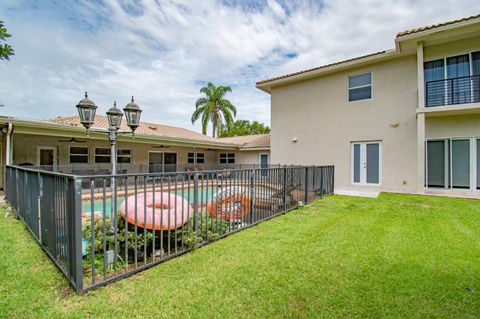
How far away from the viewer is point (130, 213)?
12.4 feet

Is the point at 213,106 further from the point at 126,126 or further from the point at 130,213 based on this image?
the point at 130,213

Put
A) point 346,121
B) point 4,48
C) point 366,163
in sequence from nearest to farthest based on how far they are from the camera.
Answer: point 4,48, point 366,163, point 346,121

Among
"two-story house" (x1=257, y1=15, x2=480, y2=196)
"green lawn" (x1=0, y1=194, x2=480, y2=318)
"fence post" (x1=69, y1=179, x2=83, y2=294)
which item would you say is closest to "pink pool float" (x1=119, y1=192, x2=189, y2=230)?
"green lawn" (x1=0, y1=194, x2=480, y2=318)

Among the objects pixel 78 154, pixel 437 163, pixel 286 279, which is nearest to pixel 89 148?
pixel 78 154

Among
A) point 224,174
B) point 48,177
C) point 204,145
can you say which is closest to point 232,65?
point 204,145

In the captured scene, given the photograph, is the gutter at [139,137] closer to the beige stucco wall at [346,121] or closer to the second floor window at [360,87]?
the beige stucco wall at [346,121]

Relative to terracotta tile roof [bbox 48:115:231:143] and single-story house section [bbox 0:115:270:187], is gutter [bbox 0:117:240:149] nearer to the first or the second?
single-story house section [bbox 0:115:270:187]

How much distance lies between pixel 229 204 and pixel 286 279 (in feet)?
7.82

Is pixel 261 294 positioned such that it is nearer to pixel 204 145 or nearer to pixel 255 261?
pixel 255 261

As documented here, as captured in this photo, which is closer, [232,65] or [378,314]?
[378,314]

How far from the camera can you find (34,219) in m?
4.86

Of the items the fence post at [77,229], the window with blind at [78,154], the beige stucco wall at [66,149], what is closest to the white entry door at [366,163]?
the beige stucco wall at [66,149]

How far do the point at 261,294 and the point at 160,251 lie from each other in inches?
71.1

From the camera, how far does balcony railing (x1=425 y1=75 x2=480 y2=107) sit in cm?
987
